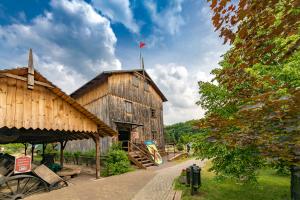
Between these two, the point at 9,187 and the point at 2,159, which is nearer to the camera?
the point at 9,187

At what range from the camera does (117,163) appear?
48.0 ft

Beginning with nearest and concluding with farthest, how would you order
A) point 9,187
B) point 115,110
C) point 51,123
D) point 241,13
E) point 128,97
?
point 241,13, point 9,187, point 51,123, point 115,110, point 128,97

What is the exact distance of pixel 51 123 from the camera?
978 cm

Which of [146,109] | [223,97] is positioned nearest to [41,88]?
[223,97]

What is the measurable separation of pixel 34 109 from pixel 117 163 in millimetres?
7316

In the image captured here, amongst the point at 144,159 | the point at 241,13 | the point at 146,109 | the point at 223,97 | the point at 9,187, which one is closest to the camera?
the point at 241,13

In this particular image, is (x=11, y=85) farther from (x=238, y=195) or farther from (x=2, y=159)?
(x=238, y=195)

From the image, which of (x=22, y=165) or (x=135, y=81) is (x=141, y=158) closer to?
(x=135, y=81)

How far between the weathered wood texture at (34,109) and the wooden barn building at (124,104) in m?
7.31

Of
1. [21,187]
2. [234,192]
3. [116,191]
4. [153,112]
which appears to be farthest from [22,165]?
[153,112]

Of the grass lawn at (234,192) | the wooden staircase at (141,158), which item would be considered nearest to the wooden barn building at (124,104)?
the wooden staircase at (141,158)

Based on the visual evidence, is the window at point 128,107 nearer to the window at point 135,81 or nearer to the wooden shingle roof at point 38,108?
the window at point 135,81

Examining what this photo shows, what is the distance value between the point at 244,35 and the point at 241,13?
0.29m

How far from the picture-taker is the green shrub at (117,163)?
47.3ft
